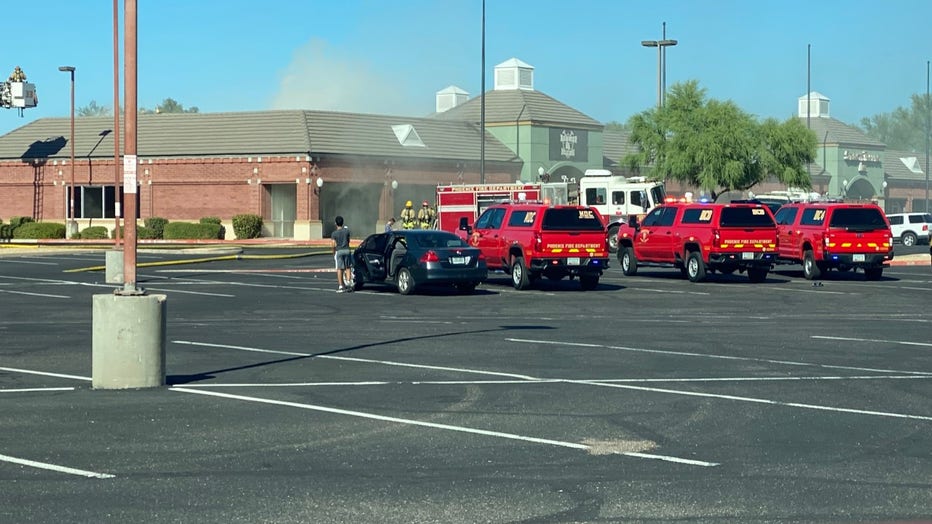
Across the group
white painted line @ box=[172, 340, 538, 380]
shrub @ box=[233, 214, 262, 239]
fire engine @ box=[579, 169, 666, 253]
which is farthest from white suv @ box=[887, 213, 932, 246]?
white painted line @ box=[172, 340, 538, 380]

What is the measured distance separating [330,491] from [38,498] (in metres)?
1.82

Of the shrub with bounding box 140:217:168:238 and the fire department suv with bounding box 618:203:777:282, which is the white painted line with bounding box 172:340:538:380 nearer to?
the fire department suv with bounding box 618:203:777:282

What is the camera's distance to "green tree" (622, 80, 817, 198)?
218 ft

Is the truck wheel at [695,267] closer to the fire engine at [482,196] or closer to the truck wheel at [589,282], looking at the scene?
the truck wheel at [589,282]

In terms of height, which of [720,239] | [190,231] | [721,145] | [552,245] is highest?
[721,145]

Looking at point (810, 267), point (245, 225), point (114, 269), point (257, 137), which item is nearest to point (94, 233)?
point (245, 225)

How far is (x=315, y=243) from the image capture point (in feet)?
195

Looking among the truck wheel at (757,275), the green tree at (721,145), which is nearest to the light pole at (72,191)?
the green tree at (721,145)

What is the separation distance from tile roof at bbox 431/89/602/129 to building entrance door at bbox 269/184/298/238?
1378cm

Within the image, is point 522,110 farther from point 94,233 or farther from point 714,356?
point 714,356

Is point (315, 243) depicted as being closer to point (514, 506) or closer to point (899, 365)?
point (899, 365)

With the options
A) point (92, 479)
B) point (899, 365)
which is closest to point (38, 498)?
point (92, 479)

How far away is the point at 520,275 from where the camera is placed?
30.9 metres

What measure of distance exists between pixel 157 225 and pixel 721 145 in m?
27.7
